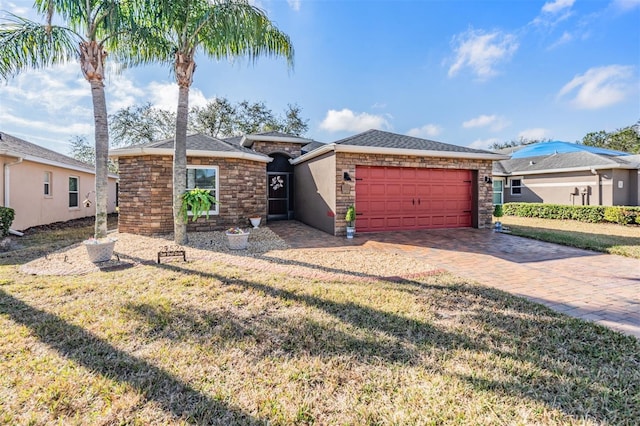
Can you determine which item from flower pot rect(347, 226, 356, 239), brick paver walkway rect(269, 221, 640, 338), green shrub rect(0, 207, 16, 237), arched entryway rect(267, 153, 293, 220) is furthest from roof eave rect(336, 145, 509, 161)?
green shrub rect(0, 207, 16, 237)

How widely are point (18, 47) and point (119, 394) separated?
31.0 feet

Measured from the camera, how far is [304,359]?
292 cm

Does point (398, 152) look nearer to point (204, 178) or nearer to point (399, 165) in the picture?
point (399, 165)

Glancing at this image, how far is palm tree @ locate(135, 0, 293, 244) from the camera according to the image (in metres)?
7.21

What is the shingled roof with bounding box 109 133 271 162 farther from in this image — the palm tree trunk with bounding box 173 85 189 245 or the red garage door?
the red garage door

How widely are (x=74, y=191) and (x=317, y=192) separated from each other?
13.0 meters

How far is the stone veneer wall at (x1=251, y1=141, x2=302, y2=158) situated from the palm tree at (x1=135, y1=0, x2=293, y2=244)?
6.63m

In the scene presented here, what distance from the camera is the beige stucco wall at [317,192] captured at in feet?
33.0

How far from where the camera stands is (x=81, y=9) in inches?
284

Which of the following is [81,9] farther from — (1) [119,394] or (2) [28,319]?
(1) [119,394]

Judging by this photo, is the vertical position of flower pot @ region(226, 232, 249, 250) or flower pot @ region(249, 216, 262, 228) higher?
flower pot @ region(249, 216, 262, 228)

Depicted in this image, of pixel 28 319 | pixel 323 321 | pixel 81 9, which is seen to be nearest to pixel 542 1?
pixel 323 321

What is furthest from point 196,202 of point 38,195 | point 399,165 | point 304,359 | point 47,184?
point 47,184

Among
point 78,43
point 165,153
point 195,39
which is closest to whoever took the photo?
point 78,43
